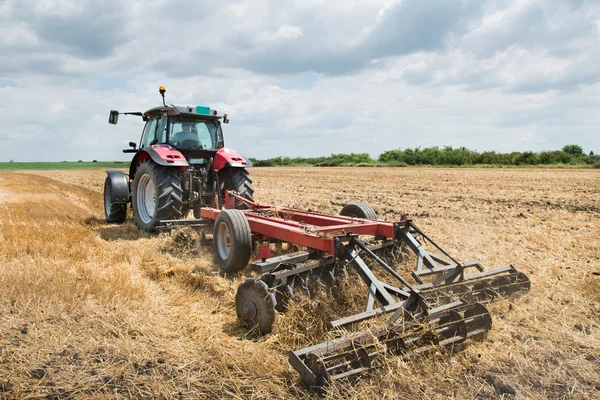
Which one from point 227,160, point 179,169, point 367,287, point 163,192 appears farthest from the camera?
point 227,160

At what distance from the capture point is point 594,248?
225 inches

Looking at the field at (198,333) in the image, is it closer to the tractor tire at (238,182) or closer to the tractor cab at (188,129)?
the tractor tire at (238,182)

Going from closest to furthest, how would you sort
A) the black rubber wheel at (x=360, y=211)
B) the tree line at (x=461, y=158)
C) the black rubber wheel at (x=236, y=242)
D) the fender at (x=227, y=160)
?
1. the black rubber wheel at (x=236, y=242)
2. the black rubber wheel at (x=360, y=211)
3. the fender at (x=227, y=160)
4. the tree line at (x=461, y=158)

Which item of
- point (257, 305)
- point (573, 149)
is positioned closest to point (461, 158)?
point (573, 149)

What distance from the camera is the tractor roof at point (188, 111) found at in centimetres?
684

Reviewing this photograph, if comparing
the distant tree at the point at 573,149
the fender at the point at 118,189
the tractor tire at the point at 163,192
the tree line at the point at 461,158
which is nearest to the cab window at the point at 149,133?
the fender at the point at 118,189

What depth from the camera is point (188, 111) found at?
22.6ft

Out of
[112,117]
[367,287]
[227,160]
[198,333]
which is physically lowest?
[198,333]

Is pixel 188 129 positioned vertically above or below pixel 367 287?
above

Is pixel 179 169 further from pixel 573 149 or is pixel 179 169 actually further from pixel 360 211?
pixel 573 149

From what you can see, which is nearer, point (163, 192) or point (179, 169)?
point (163, 192)

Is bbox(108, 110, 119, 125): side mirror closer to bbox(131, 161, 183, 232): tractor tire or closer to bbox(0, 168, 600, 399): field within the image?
bbox(131, 161, 183, 232): tractor tire

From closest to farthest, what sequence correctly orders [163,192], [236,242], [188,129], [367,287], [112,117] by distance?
[367,287], [236,242], [163,192], [188,129], [112,117]

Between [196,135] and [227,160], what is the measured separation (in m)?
0.96
